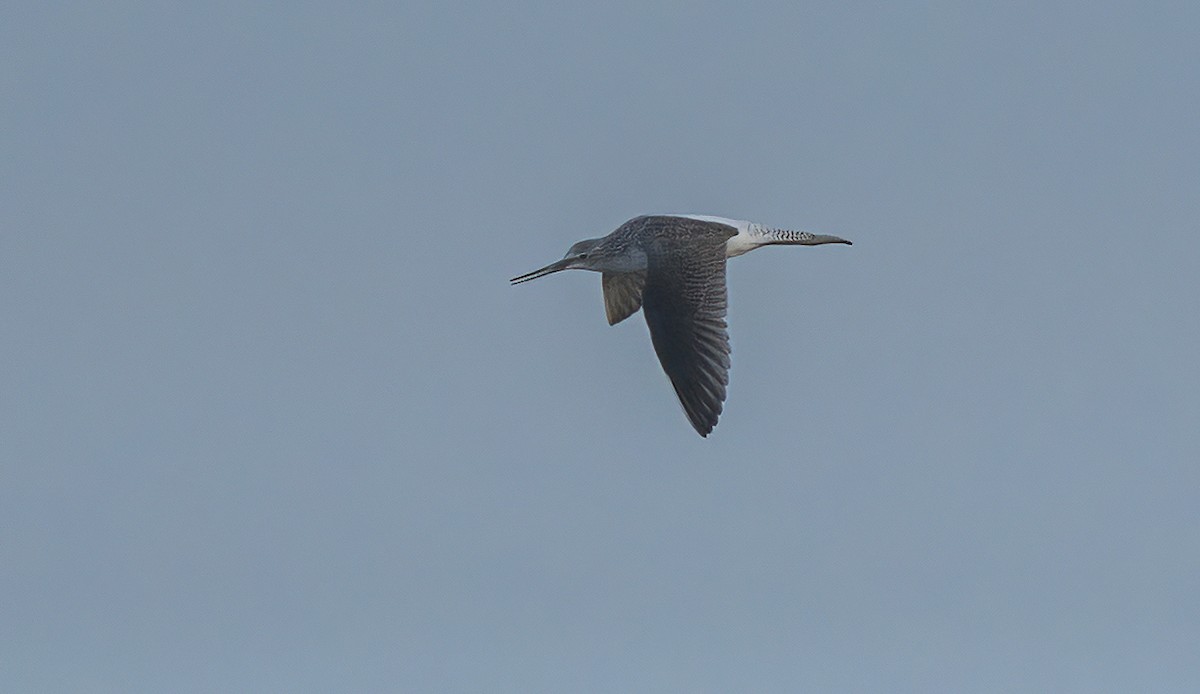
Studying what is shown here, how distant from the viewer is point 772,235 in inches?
A: 1908

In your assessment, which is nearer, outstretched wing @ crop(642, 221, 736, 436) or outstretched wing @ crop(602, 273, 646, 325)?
outstretched wing @ crop(642, 221, 736, 436)

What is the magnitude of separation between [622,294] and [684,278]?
304 cm

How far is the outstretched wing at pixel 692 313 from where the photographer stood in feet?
148

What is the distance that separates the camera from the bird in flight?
45188 mm

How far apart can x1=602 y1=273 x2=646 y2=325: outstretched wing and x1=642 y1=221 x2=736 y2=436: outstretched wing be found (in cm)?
191

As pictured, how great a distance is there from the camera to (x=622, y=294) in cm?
4903

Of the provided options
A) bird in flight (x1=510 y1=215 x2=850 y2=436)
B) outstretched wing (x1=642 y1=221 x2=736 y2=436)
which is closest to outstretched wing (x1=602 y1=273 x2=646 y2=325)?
bird in flight (x1=510 y1=215 x2=850 y2=436)

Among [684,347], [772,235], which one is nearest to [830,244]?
[772,235]

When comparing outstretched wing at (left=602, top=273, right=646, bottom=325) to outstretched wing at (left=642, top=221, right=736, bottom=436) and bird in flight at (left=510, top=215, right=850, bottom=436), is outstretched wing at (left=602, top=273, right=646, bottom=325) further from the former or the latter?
outstretched wing at (left=642, top=221, right=736, bottom=436)

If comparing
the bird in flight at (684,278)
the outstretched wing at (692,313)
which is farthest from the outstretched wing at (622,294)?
the outstretched wing at (692,313)

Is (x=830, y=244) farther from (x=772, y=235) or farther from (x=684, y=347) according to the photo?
(x=684, y=347)

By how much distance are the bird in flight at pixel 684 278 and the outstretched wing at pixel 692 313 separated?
0.06 ft

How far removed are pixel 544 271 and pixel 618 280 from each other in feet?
6.77

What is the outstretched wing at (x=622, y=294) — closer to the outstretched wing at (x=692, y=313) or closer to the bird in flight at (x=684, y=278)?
the bird in flight at (x=684, y=278)
